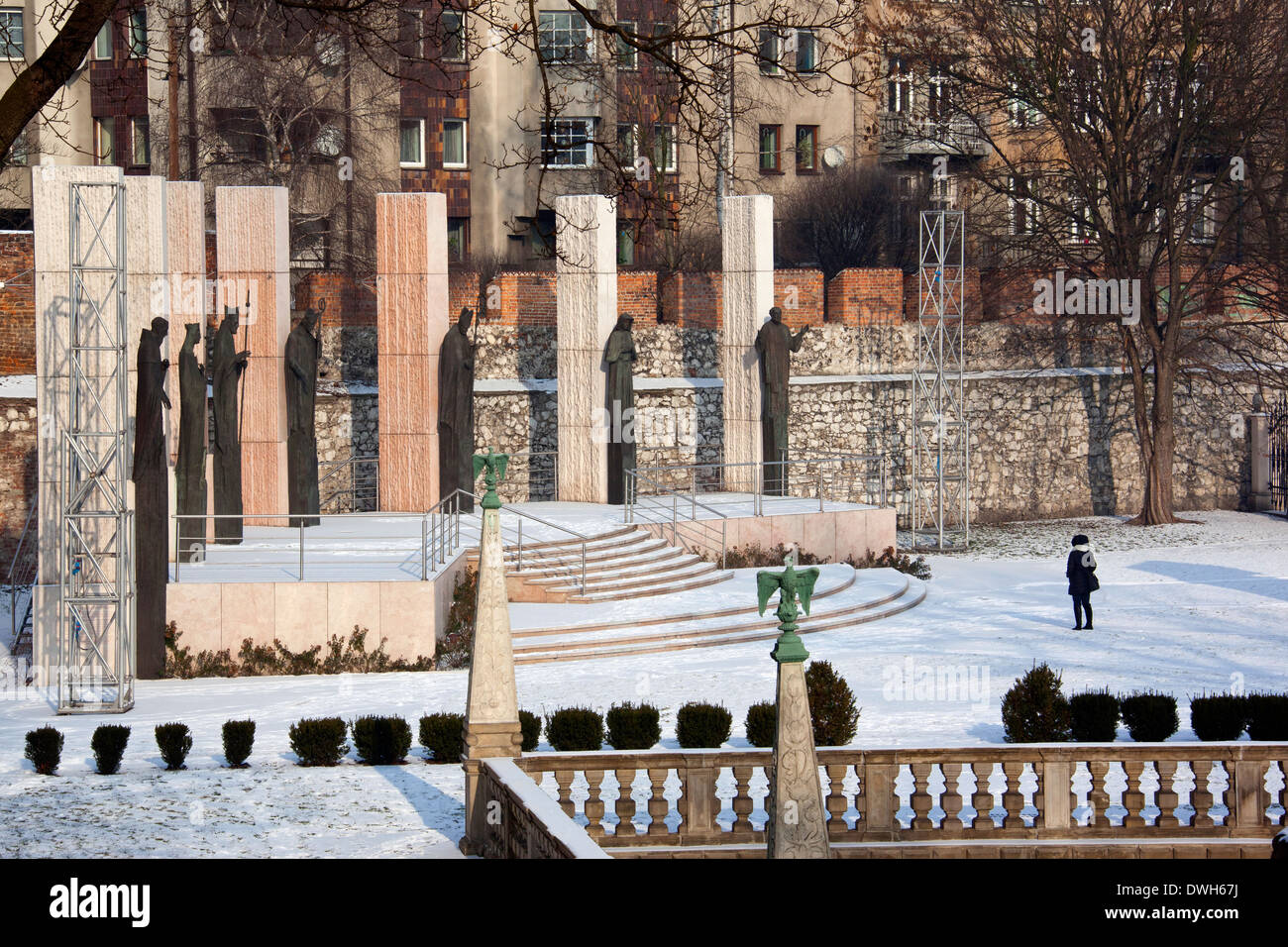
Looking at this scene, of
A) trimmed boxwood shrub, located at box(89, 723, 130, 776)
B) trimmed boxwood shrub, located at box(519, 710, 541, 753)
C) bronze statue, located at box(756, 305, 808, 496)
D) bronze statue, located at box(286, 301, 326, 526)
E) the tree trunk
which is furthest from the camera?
the tree trunk

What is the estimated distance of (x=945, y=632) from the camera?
2216cm

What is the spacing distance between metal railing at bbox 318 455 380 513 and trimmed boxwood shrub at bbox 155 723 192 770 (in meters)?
15.2

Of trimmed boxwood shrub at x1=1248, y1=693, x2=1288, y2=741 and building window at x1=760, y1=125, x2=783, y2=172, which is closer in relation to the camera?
trimmed boxwood shrub at x1=1248, y1=693, x2=1288, y2=741

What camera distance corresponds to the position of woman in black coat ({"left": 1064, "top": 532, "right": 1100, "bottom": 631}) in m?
21.7

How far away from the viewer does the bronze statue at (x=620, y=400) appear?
2850 centimetres

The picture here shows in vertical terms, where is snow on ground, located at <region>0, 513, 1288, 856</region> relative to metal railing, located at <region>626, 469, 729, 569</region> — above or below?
below

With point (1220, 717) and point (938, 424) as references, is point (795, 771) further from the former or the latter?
point (938, 424)

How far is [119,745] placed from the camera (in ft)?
49.4

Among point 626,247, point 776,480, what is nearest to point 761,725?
point 776,480

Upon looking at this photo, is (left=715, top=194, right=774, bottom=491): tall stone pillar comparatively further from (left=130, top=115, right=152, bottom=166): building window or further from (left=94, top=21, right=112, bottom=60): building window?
(left=94, top=21, right=112, bottom=60): building window

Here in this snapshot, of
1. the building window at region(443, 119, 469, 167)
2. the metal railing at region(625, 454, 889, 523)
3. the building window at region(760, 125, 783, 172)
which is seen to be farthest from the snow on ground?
the building window at region(443, 119, 469, 167)

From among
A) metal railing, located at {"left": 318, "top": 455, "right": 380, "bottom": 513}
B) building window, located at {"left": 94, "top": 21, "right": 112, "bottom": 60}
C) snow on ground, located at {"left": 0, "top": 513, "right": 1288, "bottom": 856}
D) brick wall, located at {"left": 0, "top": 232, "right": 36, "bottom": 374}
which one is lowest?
snow on ground, located at {"left": 0, "top": 513, "right": 1288, "bottom": 856}

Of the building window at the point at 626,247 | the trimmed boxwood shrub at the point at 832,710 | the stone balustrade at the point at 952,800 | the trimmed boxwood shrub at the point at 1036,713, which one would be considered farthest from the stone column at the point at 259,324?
the building window at the point at 626,247
